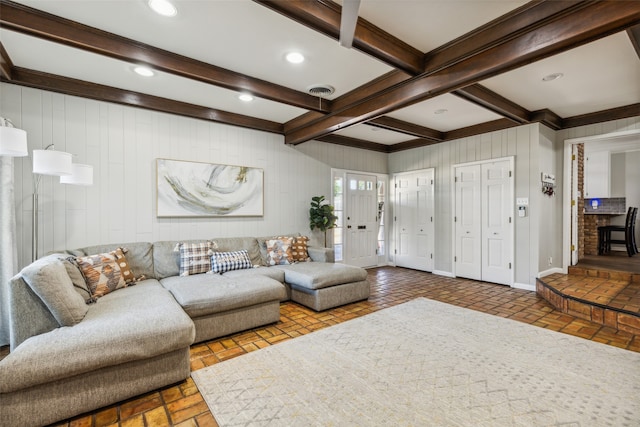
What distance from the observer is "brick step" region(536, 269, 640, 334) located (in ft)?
9.41

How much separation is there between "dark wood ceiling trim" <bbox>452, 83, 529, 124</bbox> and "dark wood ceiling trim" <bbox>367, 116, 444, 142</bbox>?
1.21 m

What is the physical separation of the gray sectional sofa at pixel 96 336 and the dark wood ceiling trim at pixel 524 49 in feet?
8.07

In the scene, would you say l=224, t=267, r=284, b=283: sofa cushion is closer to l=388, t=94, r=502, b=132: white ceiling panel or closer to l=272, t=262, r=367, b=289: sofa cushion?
l=272, t=262, r=367, b=289: sofa cushion

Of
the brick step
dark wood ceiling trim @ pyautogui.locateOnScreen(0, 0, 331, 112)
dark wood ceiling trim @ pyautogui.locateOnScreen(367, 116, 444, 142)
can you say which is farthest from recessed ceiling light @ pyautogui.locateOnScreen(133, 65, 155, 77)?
the brick step

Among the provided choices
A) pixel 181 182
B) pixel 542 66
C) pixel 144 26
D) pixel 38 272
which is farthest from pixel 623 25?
pixel 181 182

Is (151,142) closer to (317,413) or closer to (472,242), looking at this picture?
(317,413)

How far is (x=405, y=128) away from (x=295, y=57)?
2.58m

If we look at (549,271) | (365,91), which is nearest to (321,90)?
(365,91)

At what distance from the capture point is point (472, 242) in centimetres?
501

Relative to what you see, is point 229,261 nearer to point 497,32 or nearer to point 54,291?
point 54,291

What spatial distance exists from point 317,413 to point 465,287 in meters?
3.64

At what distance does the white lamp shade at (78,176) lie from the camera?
2756 millimetres

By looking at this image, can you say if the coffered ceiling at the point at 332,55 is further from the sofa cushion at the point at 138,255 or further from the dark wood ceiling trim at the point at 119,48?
the sofa cushion at the point at 138,255

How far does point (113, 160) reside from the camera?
11.0 feet
